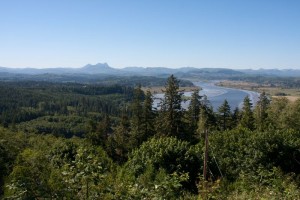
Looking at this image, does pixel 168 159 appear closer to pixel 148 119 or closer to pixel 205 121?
pixel 148 119

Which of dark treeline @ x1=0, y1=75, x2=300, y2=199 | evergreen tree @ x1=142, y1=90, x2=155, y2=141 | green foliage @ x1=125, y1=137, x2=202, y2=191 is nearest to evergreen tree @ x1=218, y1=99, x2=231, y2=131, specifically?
dark treeline @ x1=0, y1=75, x2=300, y2=199

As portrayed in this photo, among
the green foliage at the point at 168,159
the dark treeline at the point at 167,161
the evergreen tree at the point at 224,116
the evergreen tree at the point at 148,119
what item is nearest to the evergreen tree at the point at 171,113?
the dark treeline at the point at 167,161

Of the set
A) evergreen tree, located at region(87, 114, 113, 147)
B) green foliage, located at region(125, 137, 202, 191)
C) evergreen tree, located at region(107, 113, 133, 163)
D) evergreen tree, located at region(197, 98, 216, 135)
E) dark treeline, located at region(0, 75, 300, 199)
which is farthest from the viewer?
evergreen tree, located at region(87, 114, 113, 147)

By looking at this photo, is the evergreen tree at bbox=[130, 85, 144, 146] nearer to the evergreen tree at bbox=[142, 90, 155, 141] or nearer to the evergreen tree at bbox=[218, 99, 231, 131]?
the evergreen tree at bbox=[142, 90, 155, 141]

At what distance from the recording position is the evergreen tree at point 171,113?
39219 millimetres

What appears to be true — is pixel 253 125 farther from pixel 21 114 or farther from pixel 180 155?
pixel 21 114

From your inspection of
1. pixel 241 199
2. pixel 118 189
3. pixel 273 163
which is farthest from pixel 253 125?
pixel 118 189

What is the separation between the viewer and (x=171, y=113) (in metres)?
39.2

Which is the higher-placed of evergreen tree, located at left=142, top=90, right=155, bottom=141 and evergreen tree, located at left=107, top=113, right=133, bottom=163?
evergreen tree, located at left=142, top=90, right=155, bottom=141

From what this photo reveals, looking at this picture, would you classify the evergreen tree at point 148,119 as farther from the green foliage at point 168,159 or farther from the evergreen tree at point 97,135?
the green foliage at point 168,159

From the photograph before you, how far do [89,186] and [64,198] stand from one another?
2.15 feet

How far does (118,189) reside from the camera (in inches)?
309

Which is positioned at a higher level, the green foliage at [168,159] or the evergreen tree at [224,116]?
the green foliage at [168,159]

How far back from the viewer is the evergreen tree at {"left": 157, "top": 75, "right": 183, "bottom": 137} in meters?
39.2
